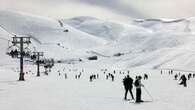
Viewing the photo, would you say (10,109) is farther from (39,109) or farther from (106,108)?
(106,108)

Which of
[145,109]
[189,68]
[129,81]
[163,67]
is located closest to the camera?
[145,109]

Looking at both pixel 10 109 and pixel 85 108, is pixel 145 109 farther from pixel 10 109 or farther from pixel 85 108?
pixel 10 109

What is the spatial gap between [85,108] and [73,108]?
661 mm

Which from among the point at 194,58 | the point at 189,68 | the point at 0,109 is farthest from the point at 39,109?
the point at 194,58

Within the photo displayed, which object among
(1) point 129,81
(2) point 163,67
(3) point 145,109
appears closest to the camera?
(3) point 145,109

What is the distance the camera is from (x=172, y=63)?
635 feet

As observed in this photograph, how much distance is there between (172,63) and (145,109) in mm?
175031

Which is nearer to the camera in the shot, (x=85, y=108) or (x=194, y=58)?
(x=85, y=108)

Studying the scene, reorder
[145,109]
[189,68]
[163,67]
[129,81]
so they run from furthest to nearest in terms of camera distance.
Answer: [163,67] < [189,68] < [129,81] < [145,109]

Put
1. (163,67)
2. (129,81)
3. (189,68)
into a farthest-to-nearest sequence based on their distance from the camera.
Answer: (163,67) → (189,68) → (129,81)

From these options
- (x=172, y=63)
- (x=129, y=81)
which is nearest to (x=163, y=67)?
(x=172, y=63)

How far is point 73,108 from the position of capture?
73.9ft

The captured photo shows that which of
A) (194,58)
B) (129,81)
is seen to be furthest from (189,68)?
(129,81)

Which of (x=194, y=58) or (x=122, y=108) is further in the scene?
(x=194, y=58)
